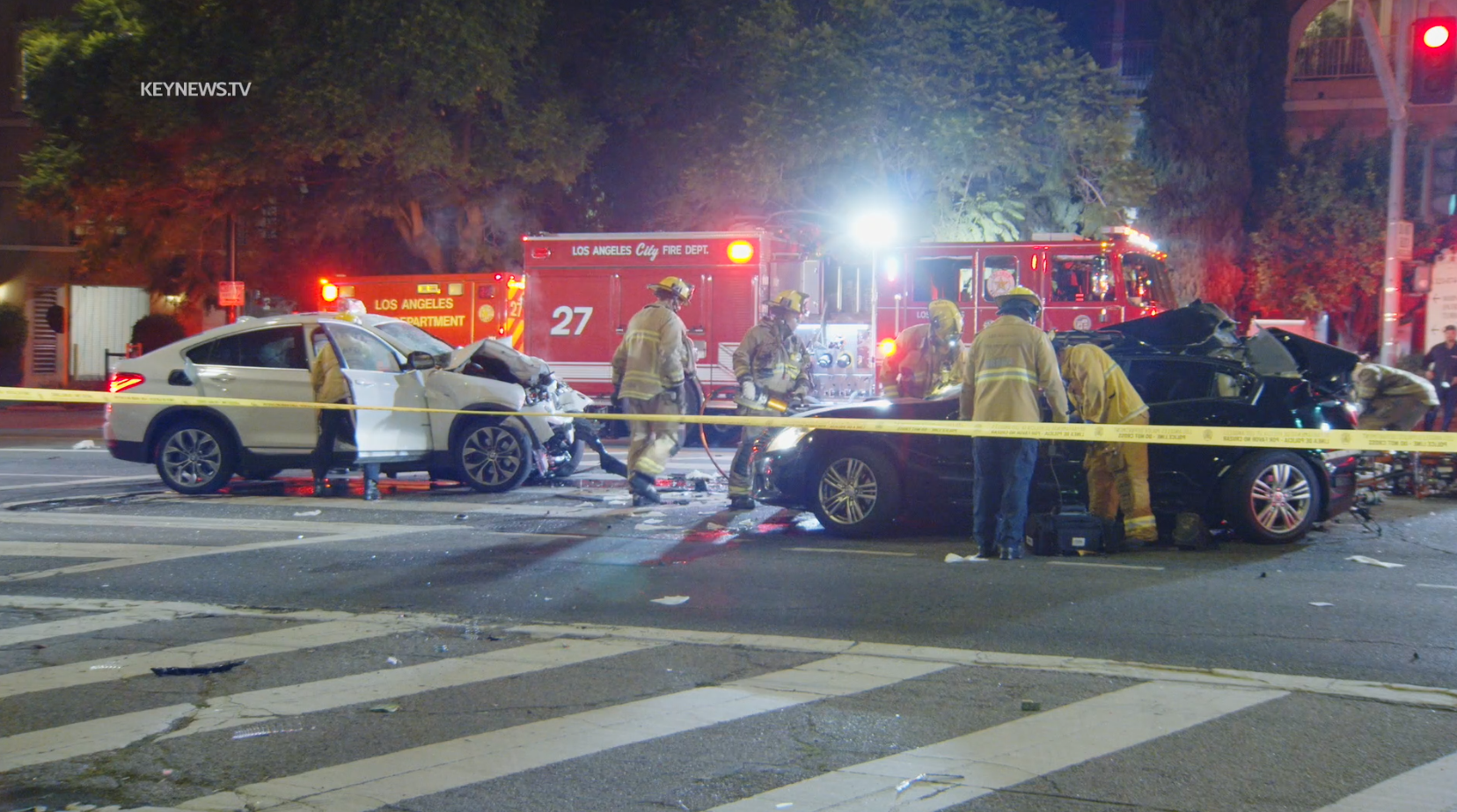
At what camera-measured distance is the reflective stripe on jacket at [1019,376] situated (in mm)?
8031

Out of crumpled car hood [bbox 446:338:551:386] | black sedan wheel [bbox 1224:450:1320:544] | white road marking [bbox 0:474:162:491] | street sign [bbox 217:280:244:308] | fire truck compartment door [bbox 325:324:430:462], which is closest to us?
black sedan wheel [bbox 1224:450:1320:544]

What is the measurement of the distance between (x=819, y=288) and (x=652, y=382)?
6787 mm

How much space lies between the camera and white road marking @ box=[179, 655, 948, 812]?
13.8 feet

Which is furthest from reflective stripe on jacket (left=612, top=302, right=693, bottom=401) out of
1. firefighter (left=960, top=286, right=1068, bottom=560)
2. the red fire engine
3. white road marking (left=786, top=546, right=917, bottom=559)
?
the red fire engine

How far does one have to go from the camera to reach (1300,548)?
8523 mm

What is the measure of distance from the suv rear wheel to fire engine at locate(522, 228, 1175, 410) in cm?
657

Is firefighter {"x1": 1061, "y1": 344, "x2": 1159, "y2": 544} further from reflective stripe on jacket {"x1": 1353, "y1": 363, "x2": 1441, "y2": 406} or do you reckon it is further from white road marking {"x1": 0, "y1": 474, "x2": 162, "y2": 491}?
white road marking {"x1": 0, "y1": 474, "x2": 162, "y2": 491}

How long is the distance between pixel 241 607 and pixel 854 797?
13.6ft

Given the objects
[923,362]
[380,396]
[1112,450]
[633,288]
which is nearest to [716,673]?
[1112,450]

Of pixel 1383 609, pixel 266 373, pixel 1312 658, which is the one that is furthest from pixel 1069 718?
pixel 266 373

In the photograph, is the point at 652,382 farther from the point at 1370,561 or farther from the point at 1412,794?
the point at 1412,794

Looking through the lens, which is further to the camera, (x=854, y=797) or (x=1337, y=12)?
(x=1337, y=12)

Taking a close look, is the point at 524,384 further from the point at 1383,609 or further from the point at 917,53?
the point at 917,53

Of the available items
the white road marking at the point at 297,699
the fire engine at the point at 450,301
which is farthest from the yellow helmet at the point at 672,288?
the fire engine at the point at 450,301
